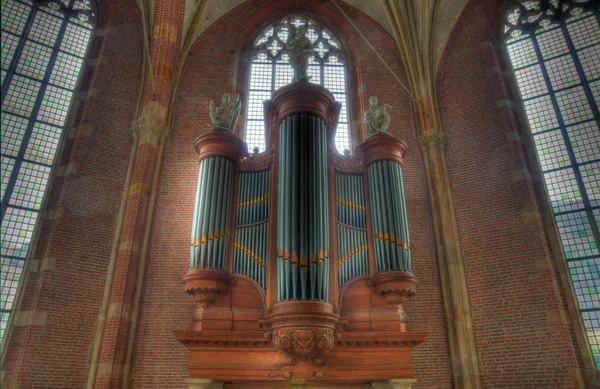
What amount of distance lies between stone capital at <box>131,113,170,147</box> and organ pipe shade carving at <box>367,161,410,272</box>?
5.28m

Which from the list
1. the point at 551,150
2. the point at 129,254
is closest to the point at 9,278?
the point at 129,254

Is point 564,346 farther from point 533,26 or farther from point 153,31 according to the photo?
point 153,31

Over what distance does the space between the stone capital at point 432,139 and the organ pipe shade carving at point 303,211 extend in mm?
3724

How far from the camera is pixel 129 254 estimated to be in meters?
9.25

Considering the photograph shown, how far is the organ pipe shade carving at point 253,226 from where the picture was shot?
24.1 ft

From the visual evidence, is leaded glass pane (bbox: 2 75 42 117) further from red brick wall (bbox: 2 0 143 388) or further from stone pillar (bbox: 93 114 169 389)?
stone pillar (bbox: 93 114 169 389)

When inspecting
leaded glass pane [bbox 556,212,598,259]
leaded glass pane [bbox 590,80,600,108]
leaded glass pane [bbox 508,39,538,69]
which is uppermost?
leaded glass pane [bbox 508,39,538,69]

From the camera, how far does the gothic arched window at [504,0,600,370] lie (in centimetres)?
909

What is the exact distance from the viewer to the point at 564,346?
27.3 feet

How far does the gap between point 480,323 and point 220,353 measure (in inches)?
210

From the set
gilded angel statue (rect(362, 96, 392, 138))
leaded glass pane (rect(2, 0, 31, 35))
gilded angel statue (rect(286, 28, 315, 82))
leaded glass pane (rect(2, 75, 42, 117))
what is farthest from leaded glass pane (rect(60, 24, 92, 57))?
gilded angel statue (rect(362, 96, 392, 138))

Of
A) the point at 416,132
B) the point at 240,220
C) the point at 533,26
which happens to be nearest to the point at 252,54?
the point at 416,132

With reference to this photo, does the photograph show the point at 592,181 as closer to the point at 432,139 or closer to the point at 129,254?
the point at 432,139

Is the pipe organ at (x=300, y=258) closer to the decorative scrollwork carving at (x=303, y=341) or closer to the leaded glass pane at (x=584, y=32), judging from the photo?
the decorative scrollwork carving at (x=303, y=341)
